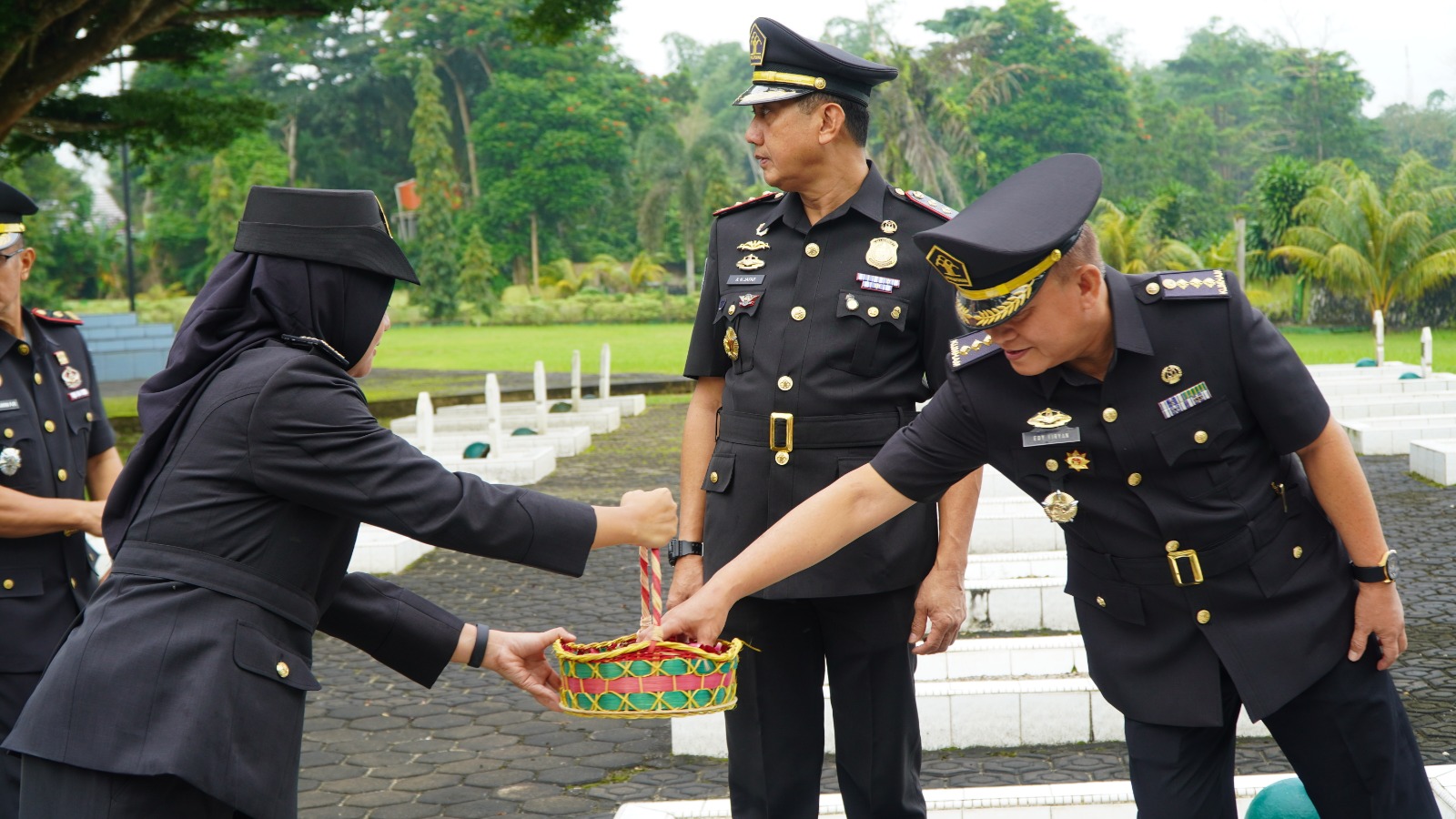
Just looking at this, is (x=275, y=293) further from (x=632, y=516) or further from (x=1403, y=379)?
(x=1403, y=379)

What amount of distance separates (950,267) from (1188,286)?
56cm

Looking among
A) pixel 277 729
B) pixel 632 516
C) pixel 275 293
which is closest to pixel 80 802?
pixel 277 729

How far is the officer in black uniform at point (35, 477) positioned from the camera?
3.96 m

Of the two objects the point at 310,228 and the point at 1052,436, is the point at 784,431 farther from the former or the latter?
the point at 310,228

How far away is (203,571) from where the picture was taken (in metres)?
2.59

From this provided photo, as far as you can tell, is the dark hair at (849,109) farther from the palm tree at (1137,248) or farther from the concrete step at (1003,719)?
the palm tree at (1137,248)

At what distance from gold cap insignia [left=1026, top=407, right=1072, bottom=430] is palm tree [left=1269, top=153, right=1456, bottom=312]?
97.6 ft

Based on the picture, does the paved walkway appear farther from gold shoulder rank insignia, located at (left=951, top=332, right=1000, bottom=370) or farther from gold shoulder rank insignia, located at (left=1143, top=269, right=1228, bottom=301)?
gold shoulder rank insignia, located at (left=1143, top=269, right=1228, bottom=301)

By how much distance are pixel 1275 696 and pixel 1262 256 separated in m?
36.8

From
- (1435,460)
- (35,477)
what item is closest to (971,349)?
(35,477)

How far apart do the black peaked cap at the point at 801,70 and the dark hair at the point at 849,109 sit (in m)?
0.01

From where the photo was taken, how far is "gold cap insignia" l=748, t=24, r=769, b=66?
376 cm

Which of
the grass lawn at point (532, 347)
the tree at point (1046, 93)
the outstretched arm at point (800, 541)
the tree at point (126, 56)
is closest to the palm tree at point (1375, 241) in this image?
the grass lawn at point (532, 347)

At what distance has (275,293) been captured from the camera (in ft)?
8.82
